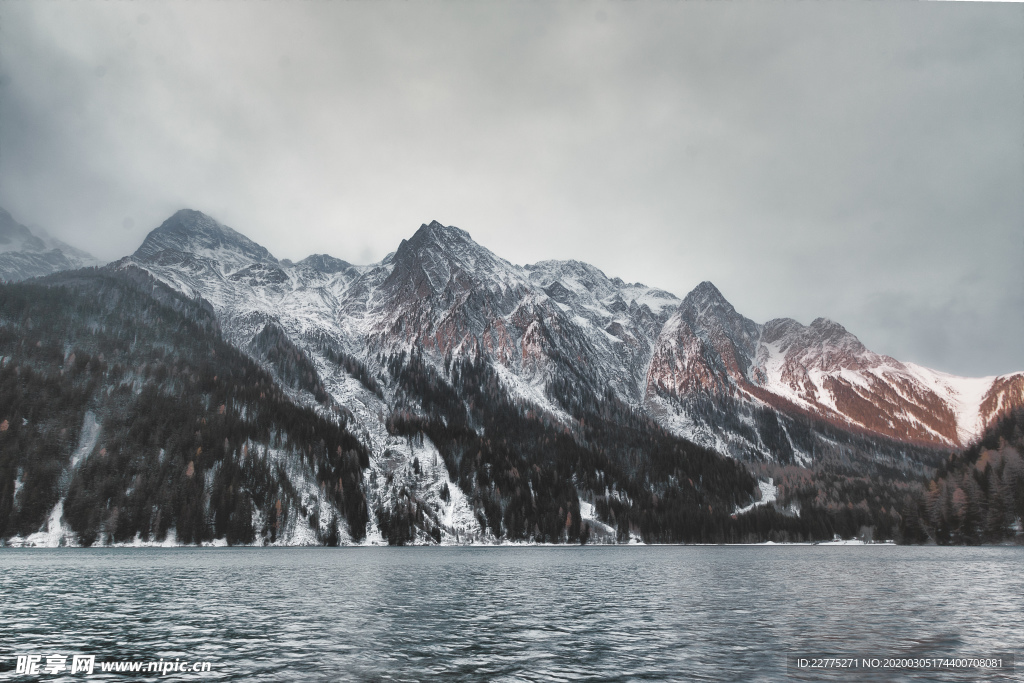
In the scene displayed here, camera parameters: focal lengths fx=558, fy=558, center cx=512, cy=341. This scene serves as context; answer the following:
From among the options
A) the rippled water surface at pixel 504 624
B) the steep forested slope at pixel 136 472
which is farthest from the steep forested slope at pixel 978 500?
the steep forested slope at pixel 136 472

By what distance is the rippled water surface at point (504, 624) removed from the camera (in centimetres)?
2486

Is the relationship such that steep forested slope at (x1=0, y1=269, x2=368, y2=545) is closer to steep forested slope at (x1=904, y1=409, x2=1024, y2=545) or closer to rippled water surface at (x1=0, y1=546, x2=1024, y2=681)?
rippled water surface at (x1=0, y1=546, x2=1024, y2=681)

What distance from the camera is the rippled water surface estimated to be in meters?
24.9

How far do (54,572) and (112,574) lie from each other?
8.81 metres

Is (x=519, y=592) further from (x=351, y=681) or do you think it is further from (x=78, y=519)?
(x=78, y=519)

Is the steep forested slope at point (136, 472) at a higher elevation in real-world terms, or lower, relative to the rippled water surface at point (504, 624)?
higher

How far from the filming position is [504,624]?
36625 mm

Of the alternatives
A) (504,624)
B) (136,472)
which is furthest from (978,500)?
(136,472)

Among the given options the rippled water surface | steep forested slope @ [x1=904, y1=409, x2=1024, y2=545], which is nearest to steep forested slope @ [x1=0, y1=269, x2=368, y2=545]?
the rippled water surface

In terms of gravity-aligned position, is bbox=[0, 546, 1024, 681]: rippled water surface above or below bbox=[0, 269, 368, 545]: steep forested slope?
below

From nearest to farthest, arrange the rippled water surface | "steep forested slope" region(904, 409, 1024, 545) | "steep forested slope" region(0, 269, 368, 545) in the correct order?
the rippled water surface < "steep forested slope" region(904, 409, 1024, 545) < "steep forested slope" region(0, 269, 368, 545)

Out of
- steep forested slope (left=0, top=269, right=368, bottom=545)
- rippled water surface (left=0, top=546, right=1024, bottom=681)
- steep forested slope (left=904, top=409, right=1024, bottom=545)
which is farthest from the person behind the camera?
steep forested slope (left=0, top=269, right=368, bottom=545)

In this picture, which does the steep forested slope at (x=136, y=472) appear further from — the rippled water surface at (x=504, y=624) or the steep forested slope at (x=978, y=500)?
the steep forested slope at (x=978, y=500)

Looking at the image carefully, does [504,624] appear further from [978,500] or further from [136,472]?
[136,472]
